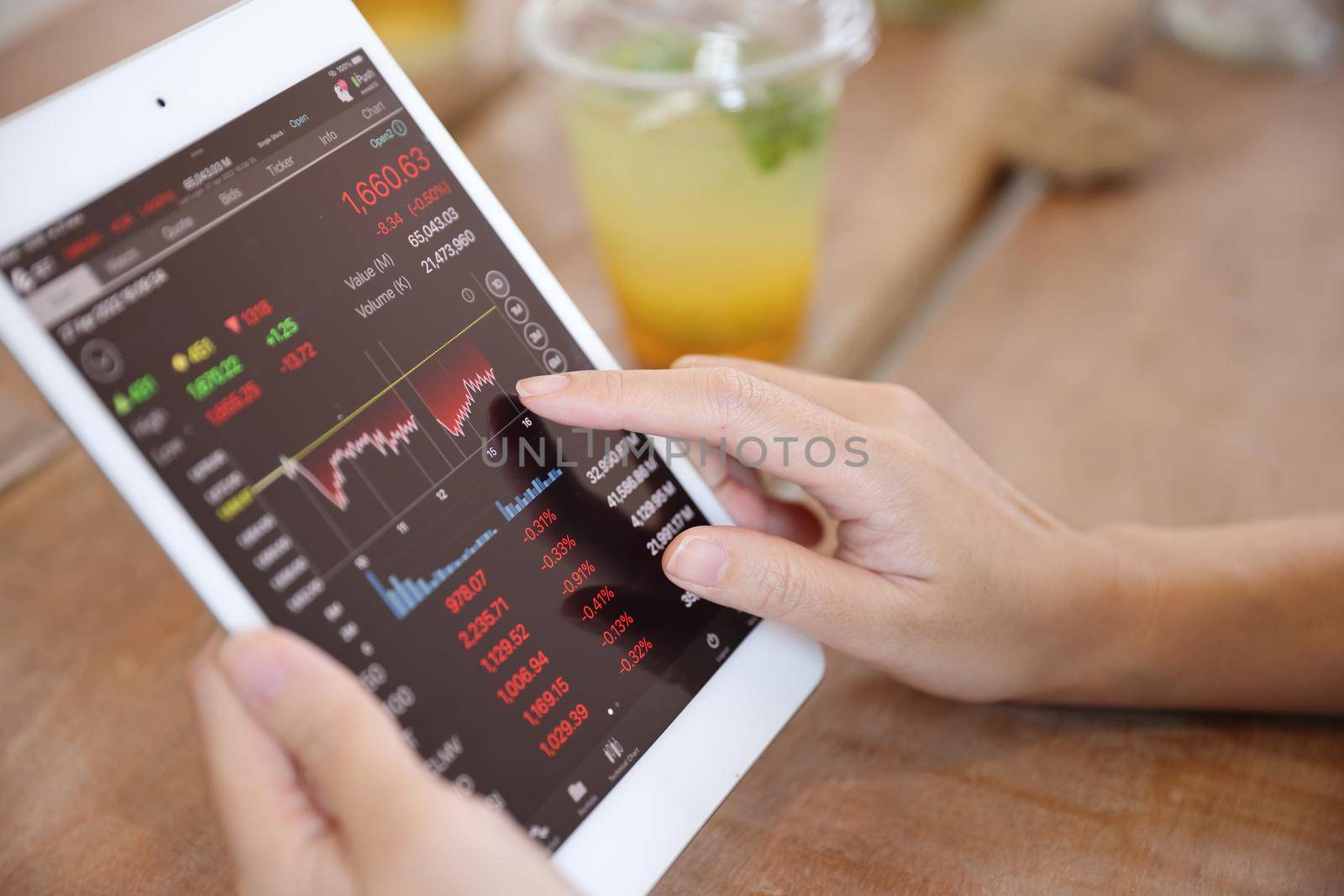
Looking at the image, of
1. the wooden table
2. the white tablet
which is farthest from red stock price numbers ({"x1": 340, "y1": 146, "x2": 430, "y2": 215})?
the wooden table

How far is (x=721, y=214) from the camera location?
71cm

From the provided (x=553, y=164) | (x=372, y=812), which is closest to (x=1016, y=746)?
(x=372, y=812)

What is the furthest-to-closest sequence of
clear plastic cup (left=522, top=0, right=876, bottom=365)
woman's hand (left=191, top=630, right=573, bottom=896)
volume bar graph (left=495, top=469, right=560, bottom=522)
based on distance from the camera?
clear plastic cup (left=522, top=0, right=876, bottom=365) → volume bar graph (left=495, top=469, right=560, bottom=522) → woman's hand (left=191, top=630, right=573, bottom=896)

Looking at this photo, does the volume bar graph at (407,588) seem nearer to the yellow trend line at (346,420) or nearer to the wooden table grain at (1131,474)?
the yellow trend line at (346,420)

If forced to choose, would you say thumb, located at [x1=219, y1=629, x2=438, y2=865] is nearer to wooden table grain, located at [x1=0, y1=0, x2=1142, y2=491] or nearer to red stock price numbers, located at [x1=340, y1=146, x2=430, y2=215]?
red stock price numbers, located at [x1=340, y1=146, x2=430, y2=215]

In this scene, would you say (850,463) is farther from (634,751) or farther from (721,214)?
(721,214)

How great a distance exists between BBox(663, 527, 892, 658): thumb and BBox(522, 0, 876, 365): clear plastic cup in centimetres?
29

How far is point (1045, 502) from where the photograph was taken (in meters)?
0.73

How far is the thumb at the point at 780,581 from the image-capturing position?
1.59 ft

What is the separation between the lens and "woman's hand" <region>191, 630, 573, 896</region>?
362 millimetres

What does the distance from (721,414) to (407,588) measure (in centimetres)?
17

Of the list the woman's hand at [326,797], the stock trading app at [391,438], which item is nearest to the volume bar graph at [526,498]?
the stock trading app at [391,438]

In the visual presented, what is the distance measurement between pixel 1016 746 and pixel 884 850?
0.36 ft

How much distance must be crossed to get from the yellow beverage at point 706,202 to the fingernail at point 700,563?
30 centimetres
